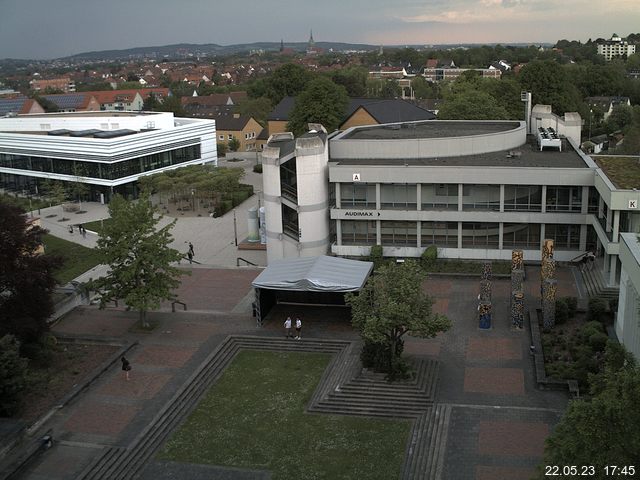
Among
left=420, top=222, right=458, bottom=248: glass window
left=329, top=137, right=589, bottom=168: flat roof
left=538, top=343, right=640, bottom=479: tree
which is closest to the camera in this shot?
left=538, top=343, right=640, bottom=479: tree

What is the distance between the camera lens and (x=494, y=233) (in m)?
39.5

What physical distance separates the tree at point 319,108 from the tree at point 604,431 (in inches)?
2445

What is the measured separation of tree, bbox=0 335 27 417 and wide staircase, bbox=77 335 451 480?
156 inches

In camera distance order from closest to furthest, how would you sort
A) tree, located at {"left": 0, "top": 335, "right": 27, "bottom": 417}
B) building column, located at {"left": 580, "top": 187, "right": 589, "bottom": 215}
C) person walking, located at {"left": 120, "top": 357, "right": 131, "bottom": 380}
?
tree, located at {"left": 0, "top": 335, "right": 27, "bottom": 417}
person walking, located at {"left": 120, "top": 357, "right": 131, "bottom": 380}
building column, located at {"left": 580, "top": 187, "right": 589, "bottom": 215}

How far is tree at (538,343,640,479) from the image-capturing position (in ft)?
44.1

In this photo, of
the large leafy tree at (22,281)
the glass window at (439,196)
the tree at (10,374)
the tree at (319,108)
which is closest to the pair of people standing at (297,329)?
the large leafy tree at (22,281)

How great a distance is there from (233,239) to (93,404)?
951 inches

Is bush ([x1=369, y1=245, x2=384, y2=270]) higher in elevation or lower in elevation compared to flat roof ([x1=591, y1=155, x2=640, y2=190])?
lower

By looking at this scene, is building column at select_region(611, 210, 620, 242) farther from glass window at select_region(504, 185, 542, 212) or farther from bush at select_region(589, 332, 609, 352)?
bush at select_region(589, 332, 609, 352)

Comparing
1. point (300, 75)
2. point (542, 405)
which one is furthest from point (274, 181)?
point (300, 75)

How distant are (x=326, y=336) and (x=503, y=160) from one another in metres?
17.9

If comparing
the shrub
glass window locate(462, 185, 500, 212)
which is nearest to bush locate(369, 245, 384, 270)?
glass window locate(462, 185, 500, 212)

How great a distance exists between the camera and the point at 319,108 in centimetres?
7456

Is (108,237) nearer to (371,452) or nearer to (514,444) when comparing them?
(371,452)
